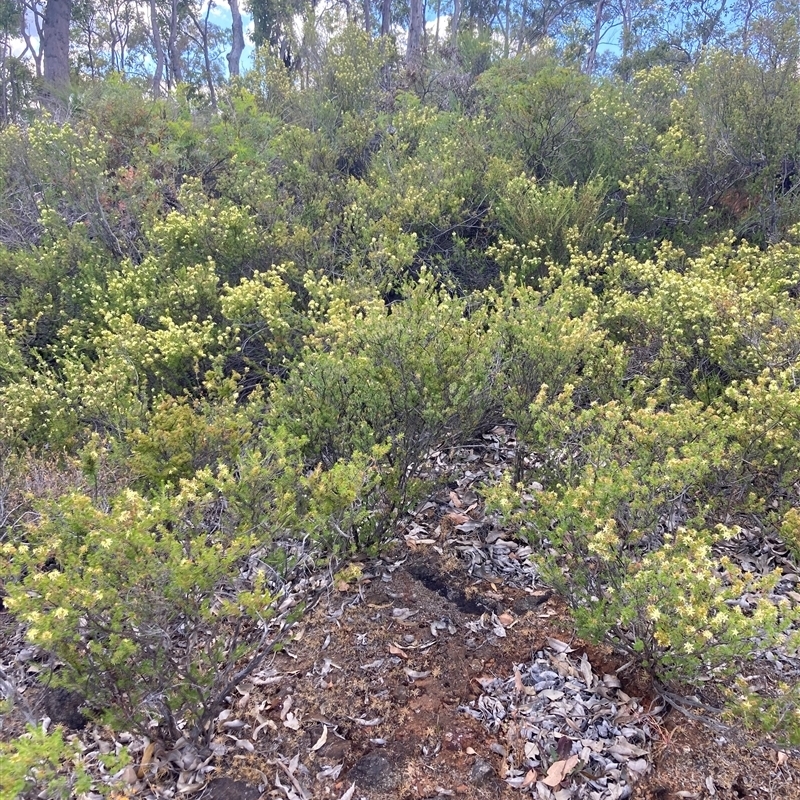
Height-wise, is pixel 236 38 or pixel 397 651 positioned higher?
pixel 236 38

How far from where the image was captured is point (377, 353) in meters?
3.55

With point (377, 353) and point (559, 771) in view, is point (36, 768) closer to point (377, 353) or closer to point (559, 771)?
point (559, 771)

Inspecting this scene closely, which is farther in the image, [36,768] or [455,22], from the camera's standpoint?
[455,22]

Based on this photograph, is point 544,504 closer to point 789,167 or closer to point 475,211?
point 475,211

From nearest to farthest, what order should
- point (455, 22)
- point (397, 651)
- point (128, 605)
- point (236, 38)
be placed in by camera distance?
point (128, 605)
point (397, 651)
point (455, 22)
point (236, 38)

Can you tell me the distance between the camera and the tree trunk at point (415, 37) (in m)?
10.8

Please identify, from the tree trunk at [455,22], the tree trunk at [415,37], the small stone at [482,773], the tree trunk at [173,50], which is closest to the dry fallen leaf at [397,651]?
the small stone at [482,773]

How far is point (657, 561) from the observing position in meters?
2.41

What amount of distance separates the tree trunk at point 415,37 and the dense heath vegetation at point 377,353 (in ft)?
6.74

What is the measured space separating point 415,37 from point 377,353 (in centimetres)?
1114

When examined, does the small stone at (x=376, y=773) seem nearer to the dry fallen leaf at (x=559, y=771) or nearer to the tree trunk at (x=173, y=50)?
the dry fallen leaf at (x=559, y=771)

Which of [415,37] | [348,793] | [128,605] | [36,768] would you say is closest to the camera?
[36,768]

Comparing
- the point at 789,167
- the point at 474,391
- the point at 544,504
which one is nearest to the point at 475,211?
the point at 789,167

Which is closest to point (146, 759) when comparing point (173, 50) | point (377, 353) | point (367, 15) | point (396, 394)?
point (396, 394)
